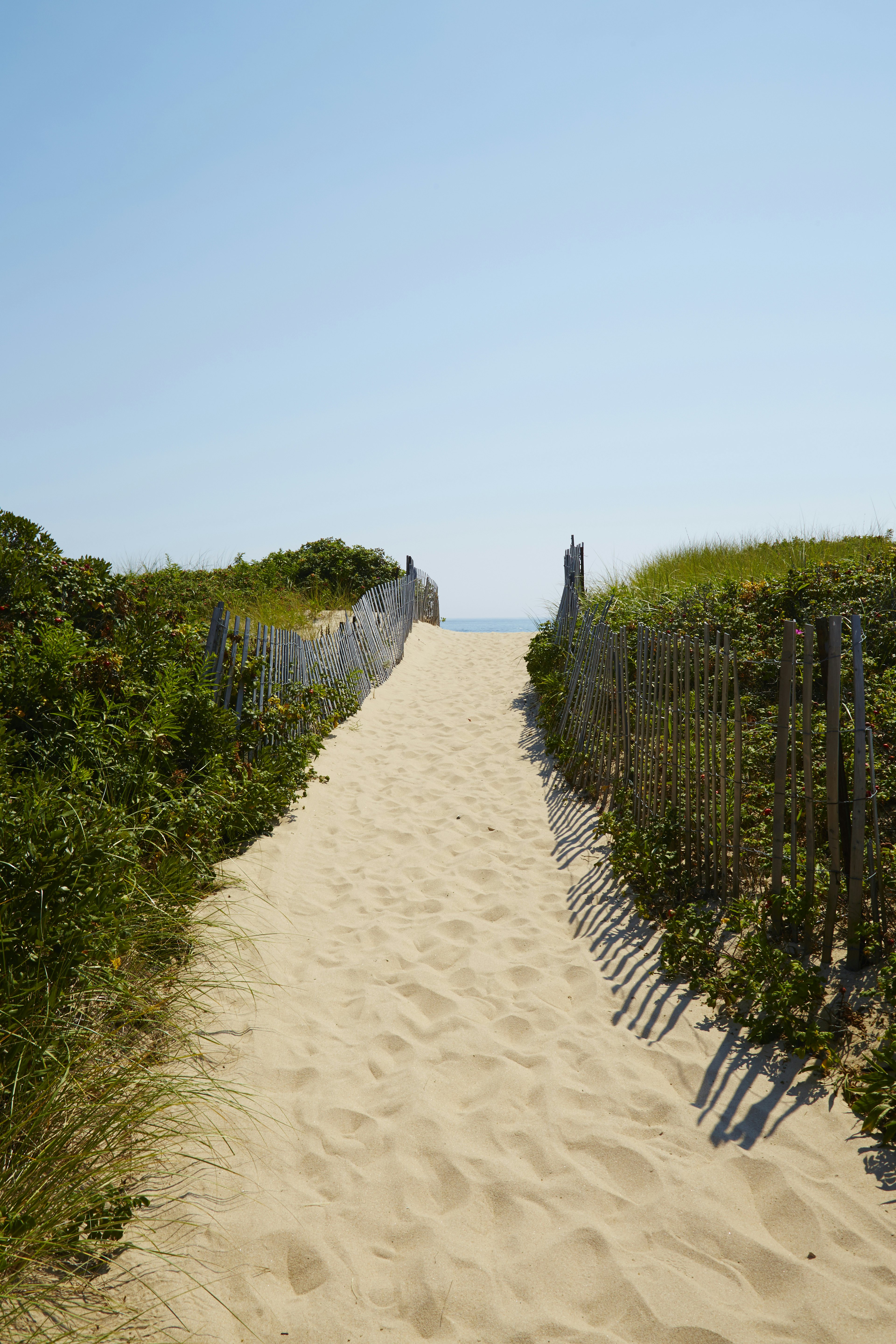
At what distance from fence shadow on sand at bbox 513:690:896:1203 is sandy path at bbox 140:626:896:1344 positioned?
0.04ft

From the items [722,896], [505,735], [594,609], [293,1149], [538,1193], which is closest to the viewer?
[538,1193]

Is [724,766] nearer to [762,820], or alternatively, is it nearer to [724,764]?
[724,764]

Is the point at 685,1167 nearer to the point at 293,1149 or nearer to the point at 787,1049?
the point at 787,1049

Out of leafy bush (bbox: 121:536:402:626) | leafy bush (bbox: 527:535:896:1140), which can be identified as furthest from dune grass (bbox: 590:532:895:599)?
leafy bush (bbox: 121:536:402:626)

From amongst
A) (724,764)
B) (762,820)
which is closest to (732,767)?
(762,820)

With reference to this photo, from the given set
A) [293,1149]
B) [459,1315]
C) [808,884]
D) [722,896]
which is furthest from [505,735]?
[459,1315]

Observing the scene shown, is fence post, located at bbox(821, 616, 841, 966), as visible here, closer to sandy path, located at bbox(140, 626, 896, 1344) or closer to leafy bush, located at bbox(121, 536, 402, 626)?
sandy path, located at bbox(140, 626, 896, 1344)

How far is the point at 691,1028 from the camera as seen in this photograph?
3.62 metres

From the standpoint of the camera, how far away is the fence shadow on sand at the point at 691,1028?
3.02 metres

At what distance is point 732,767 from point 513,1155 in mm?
2983

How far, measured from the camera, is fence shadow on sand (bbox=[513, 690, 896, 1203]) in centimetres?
302

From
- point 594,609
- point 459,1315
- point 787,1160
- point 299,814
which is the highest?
point 594,609

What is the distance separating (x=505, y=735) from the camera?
9070 millimetres

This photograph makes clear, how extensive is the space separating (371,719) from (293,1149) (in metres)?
6.82
